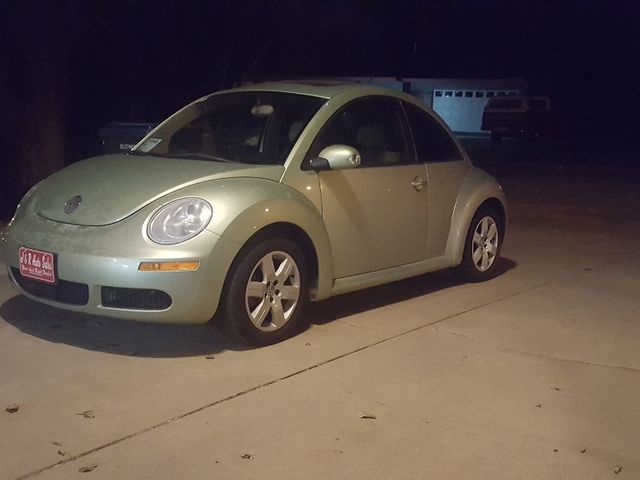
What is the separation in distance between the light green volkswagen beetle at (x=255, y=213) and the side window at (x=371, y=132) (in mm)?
11

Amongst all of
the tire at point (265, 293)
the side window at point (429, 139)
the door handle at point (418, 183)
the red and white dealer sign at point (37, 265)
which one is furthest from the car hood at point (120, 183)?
the side window at point (429, 139)

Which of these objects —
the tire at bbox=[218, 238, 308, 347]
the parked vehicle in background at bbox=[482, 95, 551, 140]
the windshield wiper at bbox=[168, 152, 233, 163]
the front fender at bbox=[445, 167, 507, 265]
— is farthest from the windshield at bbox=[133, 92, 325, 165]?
the parked vehicle in background at bbox=[482, 95, 551, 140]

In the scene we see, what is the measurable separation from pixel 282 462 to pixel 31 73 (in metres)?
7.85

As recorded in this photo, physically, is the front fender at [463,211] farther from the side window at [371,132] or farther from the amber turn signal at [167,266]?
the amber turn signal at [167,266]

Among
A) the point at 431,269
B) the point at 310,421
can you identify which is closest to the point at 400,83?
the point at 431,269

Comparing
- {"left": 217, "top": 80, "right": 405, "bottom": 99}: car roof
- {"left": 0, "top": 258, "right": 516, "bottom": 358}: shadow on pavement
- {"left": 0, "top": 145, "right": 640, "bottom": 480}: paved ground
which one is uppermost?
{"left": 217, "top": 80, "right": 405, "bottom": 99}: car roof

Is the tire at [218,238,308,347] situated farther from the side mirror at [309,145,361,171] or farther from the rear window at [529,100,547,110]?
the rear window at [529,100,547,110]

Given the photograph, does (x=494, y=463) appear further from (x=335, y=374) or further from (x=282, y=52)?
(x=282, y=52)

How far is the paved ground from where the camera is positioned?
3686 mm

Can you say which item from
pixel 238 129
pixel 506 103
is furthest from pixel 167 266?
pixel 506 103

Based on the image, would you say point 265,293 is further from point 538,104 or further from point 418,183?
point 538,104

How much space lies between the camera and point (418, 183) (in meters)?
6.32

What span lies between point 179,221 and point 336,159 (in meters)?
1.17

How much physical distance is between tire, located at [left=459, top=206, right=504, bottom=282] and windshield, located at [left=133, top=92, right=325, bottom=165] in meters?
1.89
